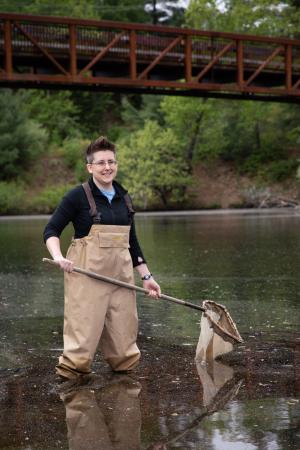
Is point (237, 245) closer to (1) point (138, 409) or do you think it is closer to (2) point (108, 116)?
(1) point (138, 409)

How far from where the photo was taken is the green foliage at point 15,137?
5050 cm

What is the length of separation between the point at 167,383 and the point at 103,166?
1682 mm

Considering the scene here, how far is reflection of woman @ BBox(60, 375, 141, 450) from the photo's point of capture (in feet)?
14.3

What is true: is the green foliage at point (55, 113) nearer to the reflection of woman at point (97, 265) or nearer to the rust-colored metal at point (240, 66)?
the rust-colored metal at point (240, 66)

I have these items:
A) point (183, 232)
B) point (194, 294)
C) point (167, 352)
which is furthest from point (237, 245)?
point (167, 352)

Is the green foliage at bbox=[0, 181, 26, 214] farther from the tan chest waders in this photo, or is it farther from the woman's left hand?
the tan chest waders

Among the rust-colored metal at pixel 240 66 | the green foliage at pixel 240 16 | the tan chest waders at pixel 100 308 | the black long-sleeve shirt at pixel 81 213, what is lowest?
the tan chest waders at pixel 100 308

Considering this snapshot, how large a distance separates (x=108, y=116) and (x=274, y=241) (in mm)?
51460

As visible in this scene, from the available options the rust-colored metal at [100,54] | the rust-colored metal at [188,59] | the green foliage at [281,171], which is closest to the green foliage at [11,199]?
the green foliage at [281,171]

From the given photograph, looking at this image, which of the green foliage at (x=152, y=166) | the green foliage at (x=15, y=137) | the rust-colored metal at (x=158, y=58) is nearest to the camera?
the rust-colored metal at (x=158, y=58)

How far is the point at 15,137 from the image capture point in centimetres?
5125

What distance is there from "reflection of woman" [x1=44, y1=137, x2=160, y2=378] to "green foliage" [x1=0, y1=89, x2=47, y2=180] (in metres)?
44.9

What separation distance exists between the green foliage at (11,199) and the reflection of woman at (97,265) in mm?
41253

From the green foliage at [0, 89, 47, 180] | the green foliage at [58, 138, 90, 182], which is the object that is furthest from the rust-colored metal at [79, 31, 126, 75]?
the green foliage at [58, 138, 90, 182]
